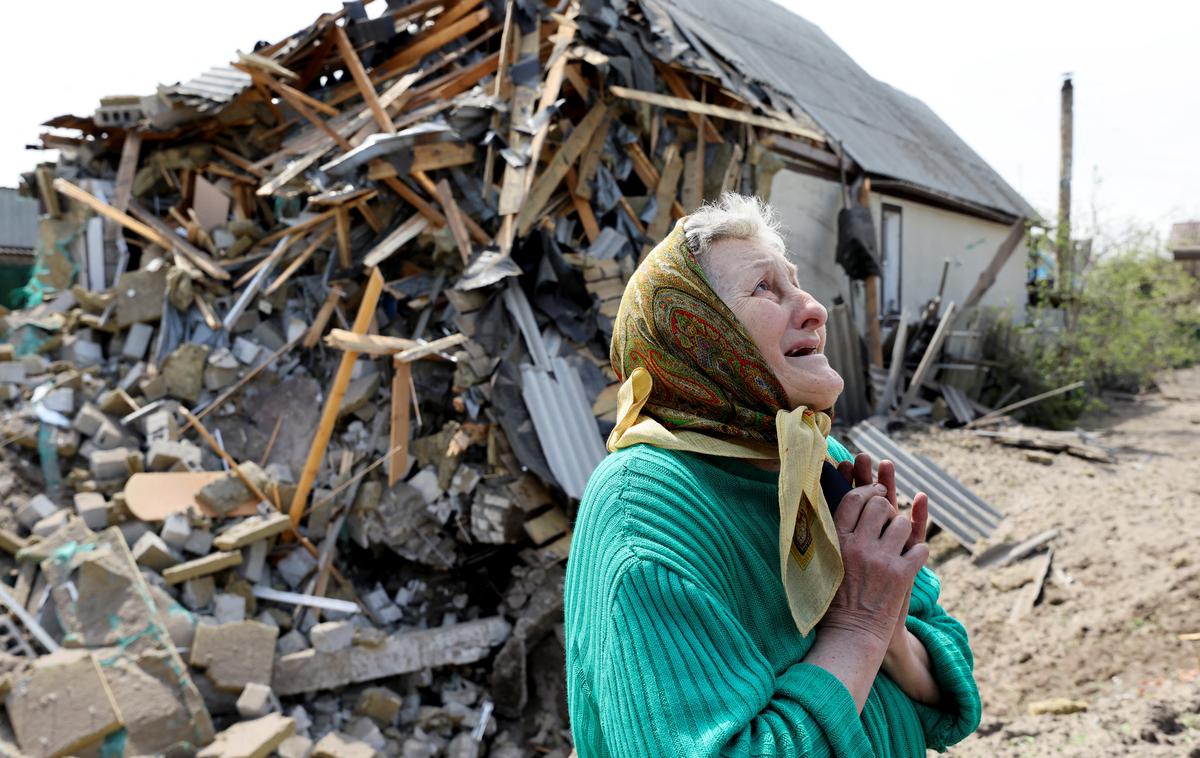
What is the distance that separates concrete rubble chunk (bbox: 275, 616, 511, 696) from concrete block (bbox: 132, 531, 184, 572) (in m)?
1.16

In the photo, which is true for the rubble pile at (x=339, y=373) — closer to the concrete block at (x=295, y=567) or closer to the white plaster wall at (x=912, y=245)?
the concrete block at (x=295, y=567)

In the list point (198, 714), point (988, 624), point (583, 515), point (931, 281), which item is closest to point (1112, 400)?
point (931, 281)

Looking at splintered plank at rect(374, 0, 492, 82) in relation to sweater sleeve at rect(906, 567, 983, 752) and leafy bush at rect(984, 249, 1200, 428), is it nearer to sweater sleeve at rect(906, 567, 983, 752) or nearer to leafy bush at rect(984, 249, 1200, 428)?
sweater sleeve at rect(906, 567, 983, 752)

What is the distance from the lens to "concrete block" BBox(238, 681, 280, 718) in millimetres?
5609

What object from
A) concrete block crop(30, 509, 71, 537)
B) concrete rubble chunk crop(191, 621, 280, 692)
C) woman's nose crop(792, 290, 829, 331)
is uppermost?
woman's nose crop(792, 290, 829, 331)

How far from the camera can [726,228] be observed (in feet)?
5.81

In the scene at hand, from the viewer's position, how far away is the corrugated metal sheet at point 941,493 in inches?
287

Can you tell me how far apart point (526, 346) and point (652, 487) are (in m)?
5.90

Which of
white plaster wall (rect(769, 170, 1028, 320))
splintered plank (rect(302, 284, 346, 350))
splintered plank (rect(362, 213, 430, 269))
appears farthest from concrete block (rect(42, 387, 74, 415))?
white plaster wall (rect(769, 170, 1028, 320))

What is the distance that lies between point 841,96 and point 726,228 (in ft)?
52.0

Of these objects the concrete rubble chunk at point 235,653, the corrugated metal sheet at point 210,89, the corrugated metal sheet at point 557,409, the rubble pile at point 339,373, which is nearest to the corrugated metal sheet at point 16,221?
the rubble pile at point 339,373

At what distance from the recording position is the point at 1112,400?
51.1 ft

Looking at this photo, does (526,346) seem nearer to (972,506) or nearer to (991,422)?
(972,506)

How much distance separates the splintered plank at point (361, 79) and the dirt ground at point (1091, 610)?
6.75 meters
